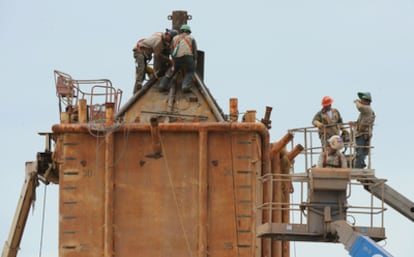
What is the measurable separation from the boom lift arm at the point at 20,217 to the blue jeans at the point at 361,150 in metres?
7.78

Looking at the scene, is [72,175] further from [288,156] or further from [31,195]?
[288,156]

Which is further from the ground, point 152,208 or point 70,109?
point 70,109

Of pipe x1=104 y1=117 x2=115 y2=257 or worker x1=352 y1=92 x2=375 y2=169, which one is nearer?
worker x1=352 y1=92 x2=375 y2=169

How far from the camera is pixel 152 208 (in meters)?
32.2

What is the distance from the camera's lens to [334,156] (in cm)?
2859

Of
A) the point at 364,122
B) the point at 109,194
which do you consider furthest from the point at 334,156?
the point at 109,194

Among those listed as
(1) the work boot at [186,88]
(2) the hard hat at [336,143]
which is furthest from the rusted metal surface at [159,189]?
(2) the hard hat at [336,143]

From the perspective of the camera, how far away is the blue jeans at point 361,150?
97.5ft

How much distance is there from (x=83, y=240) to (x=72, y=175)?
134cm

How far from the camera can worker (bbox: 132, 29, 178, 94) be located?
34.2 m

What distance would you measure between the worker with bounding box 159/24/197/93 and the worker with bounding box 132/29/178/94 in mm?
334

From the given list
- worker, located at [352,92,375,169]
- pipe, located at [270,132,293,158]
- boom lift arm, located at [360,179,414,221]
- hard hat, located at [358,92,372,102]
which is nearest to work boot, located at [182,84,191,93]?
pipe, located at [270,132,293,158]

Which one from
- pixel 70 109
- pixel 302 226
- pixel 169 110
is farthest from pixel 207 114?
pixel 302 226

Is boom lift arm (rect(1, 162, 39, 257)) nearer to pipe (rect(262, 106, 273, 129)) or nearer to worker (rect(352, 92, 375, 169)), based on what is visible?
pipe (rect(262, 106, 273, 129))
